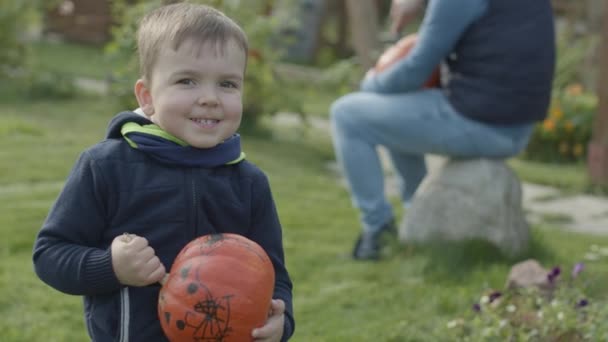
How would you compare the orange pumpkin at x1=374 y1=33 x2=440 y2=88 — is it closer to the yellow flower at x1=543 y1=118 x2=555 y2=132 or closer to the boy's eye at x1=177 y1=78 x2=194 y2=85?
the boy's eye at x1=177 y1=78 x2=194 y2=85

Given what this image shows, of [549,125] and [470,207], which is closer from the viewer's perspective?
[470,207]

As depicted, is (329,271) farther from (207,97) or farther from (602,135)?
(602,135)

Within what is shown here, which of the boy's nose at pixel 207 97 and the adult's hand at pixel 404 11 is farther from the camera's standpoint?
the adult's hand at pixel 404 11

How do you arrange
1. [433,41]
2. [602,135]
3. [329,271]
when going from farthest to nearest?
[602,135]
[329,271]
[433,41]

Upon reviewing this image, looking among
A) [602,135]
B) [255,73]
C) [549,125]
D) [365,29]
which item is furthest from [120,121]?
[549,125]

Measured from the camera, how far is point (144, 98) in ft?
8.59

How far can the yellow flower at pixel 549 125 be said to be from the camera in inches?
390

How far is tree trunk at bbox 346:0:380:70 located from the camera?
9188mm

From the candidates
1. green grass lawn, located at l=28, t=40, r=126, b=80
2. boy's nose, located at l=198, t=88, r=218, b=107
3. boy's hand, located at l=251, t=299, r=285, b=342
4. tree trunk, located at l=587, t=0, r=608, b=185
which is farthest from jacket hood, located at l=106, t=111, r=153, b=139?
green grass lawn, located at l=28, t=40, r=126, b=80

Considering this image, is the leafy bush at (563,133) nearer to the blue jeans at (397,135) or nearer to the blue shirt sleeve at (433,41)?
the blue jeans at (397,135)

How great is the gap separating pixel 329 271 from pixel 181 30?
10.1ft

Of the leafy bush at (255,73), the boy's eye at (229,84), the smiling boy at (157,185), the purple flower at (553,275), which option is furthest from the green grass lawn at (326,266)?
the boy's eye at (229,84)

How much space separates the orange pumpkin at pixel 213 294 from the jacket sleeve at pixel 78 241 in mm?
183

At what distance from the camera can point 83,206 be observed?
2441 mm
